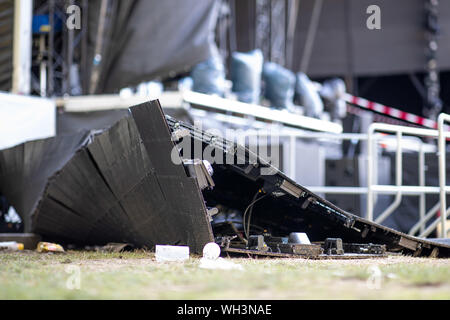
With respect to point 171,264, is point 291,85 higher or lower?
higher

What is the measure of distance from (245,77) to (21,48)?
141 inches

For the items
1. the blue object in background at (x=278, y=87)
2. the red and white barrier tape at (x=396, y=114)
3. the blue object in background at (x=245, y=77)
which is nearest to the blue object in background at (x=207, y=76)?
the blue object in background at (x=245, y=77)

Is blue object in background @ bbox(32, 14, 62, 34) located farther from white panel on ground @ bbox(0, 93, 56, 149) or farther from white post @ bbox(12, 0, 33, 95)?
white panel on ground @ bbox(0, 93, 56, 149)

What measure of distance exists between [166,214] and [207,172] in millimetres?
659

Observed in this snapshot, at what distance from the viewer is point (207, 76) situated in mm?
9398

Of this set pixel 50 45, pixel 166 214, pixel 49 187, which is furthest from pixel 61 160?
pixel 50 45

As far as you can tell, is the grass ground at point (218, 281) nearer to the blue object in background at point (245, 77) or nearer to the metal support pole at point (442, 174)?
the metal support pole at point (442, 174)

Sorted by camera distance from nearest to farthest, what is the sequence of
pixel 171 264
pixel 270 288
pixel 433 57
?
pixel 270 288
pixel 171 264
pixel 433 57

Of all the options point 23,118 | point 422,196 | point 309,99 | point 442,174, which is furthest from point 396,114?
point 23,118

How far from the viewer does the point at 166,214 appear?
4793 mm

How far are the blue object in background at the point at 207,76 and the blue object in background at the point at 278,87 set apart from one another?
6.53ft

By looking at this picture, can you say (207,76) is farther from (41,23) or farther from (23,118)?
(23,118)
